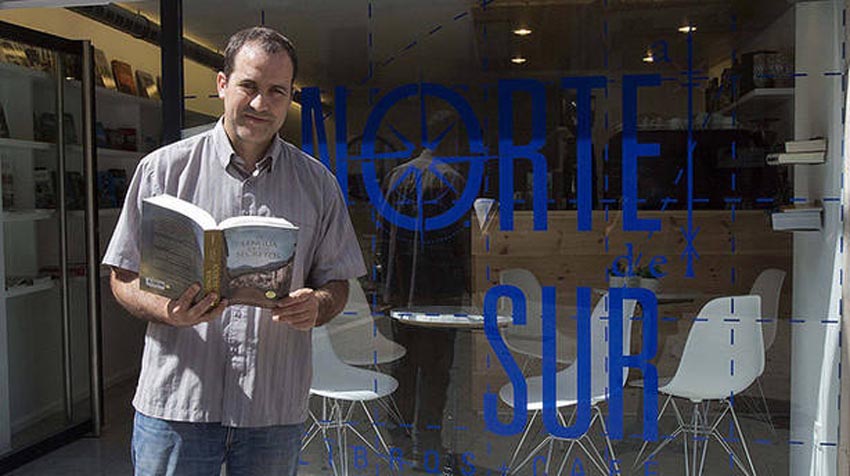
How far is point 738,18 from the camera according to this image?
3.29 m

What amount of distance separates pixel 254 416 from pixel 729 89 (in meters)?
2.36

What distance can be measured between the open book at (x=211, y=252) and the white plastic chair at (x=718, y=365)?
7.24ft

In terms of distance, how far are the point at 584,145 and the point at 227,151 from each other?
185 centimetres

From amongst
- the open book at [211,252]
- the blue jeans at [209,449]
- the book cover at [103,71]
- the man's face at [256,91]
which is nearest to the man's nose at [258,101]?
the man's face at [256,91]

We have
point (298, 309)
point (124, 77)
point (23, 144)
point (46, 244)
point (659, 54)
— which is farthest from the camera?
point (124, 77)

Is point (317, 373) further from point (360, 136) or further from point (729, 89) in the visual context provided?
point (729, 89)

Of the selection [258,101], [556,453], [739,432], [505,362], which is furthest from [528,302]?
[258,101]

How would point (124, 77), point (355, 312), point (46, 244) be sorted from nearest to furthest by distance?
point (355, 312), point (46, 244), point (124, 77)

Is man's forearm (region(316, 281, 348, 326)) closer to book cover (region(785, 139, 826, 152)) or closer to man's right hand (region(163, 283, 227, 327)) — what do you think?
man's right hand (region(163, 283, 227, 327))

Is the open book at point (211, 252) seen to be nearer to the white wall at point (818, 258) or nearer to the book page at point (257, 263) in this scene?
the book page at point (257, 263)

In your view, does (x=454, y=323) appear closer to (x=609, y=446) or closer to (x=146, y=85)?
(x=609, y=446)

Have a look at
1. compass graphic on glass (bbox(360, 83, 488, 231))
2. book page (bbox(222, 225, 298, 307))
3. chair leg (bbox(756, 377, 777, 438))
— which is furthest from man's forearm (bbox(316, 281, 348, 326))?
chair leg (bbox(756, 377, 777, 438))

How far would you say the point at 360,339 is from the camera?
3707 millimetres

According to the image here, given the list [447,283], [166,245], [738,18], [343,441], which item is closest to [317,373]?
[343,441]
